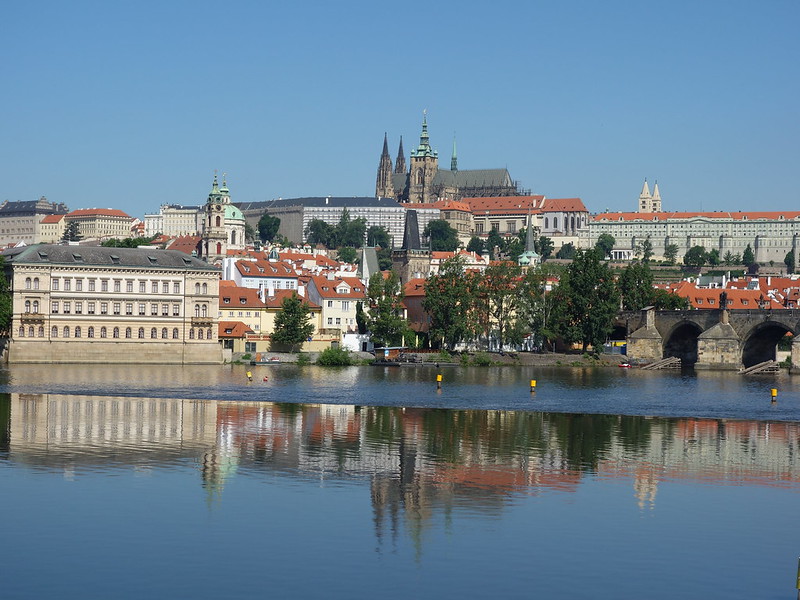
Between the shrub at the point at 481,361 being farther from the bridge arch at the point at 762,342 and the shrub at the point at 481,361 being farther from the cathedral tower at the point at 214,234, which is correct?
the cathedral tower at the point at 214,234

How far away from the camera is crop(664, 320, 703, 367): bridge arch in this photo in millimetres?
95269

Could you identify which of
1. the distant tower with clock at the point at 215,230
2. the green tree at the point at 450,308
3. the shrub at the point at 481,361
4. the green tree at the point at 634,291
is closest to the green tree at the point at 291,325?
the green tree at the point at 450,308

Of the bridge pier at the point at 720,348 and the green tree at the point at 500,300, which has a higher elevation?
the green tree at the point at 500,300

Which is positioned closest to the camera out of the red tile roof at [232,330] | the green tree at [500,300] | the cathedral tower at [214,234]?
the red tile roof at [232,330]

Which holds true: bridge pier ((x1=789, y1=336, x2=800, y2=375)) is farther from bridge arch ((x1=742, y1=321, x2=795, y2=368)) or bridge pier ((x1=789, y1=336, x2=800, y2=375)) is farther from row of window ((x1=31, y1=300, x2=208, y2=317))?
row of window ((x1=31, y1=300, x2=208, y2=317))

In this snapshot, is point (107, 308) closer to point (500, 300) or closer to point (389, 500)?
point (500, 300)

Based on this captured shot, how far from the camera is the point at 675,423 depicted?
4981 cm

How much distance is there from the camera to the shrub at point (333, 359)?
84438 mm

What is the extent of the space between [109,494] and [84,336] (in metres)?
52.6

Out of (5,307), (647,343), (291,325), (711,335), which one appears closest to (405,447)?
(5,307)

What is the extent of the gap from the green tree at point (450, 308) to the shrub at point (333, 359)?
30.5 feet

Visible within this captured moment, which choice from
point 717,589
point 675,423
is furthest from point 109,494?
point 675,423

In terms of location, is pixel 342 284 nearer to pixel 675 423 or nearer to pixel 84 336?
pixel 84 336

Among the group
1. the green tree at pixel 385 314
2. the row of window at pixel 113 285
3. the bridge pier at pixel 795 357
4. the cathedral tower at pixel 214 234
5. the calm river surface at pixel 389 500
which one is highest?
the cathedral tower at pixel 214 234
